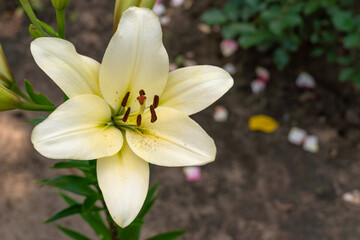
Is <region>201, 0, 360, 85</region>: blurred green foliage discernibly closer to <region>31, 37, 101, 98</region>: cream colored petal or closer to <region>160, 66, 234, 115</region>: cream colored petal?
<region>160, 66, 234, 115</region>: cream colored petal

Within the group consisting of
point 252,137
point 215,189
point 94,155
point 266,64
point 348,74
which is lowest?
point 215,189

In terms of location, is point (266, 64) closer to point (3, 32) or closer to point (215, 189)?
point (215, 189)

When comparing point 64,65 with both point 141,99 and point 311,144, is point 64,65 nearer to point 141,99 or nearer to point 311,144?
point 141,99

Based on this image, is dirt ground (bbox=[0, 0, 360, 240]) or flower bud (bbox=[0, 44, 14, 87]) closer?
flower bud (bbox=[0, 44, 14, 87])

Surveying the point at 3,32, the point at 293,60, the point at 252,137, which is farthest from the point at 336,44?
the point at 3,32

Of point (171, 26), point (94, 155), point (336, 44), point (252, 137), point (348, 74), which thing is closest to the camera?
point (94, 155)

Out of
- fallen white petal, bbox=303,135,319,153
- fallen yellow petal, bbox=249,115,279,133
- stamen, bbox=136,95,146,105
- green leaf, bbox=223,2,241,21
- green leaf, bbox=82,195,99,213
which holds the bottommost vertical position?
fallen white petal, bbox=303,135,319,153

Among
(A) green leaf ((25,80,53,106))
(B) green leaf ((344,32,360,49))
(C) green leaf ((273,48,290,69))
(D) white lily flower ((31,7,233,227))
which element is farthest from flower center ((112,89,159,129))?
(C) green leaf ((273,48,290,69))

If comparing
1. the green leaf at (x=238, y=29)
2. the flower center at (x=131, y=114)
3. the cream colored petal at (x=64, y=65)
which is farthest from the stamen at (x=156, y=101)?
the green leaf at (x=238, y=29)
